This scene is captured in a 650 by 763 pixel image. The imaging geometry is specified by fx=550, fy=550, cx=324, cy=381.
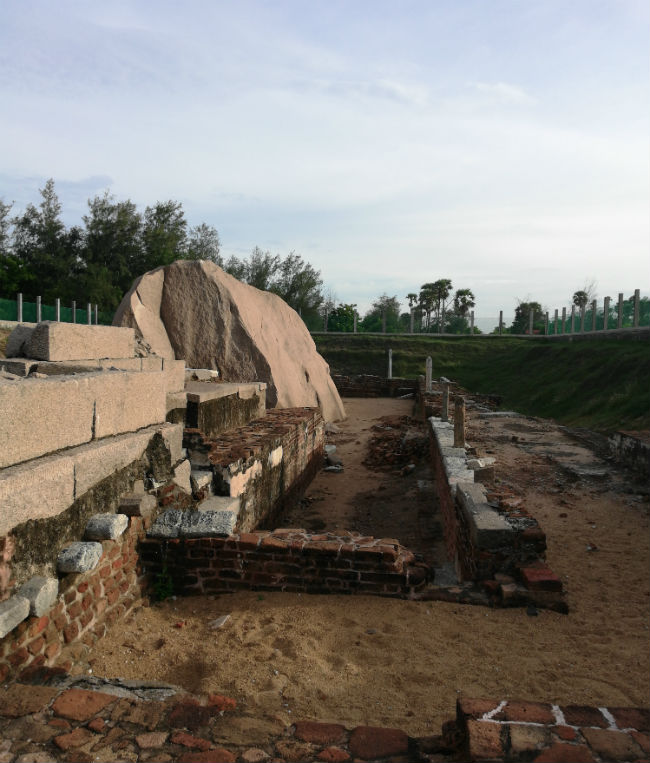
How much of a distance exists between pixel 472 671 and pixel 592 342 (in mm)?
21114

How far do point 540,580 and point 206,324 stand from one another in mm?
8058

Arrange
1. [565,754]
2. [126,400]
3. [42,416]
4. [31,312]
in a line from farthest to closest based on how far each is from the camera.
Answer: [31,312] < [126,400] < [42,416] < [565,754]

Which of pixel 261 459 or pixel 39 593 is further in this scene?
pixel 261 459

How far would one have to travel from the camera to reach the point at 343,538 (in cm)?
408

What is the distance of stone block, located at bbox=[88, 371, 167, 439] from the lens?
12.0ft

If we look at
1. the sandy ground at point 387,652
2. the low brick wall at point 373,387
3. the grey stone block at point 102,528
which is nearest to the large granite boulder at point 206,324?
the grey stone block at point 102,528

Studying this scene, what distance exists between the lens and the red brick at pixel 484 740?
6.01ft

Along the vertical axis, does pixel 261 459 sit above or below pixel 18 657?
above

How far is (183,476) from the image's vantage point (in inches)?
179

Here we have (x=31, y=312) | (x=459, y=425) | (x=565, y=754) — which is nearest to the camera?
(x=565, y=754)

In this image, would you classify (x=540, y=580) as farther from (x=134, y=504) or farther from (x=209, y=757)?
(x=134, y=504)

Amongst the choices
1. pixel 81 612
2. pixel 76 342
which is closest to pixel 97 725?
pixel 81 612

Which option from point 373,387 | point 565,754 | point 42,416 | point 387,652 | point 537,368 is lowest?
point 387,652

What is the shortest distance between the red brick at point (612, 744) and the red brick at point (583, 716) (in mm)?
40
